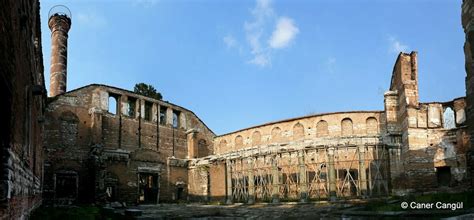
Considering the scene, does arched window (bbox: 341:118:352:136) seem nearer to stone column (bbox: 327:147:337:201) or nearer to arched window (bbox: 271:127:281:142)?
stone column (bbox: 327:147:337:201)

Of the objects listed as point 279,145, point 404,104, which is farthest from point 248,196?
point 404,104

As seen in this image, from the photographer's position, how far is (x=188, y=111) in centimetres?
3381

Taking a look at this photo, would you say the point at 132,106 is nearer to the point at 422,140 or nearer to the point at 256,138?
the point at 256,138

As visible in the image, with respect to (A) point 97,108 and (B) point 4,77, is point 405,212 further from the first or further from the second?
(A) point 97,108

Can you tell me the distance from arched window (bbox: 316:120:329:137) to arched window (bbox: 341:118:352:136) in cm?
104

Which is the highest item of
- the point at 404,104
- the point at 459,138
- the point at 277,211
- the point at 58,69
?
the point at 58,69

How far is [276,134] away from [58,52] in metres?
17.0

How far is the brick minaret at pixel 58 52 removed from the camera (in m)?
30.6

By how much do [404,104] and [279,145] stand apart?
7.64m

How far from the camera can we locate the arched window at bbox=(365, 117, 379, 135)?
87.3ft

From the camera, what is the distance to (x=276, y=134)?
30.4 metres

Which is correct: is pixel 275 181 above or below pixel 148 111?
below

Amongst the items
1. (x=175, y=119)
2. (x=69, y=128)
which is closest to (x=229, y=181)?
(x=175, y=119)

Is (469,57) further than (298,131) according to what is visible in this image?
No
